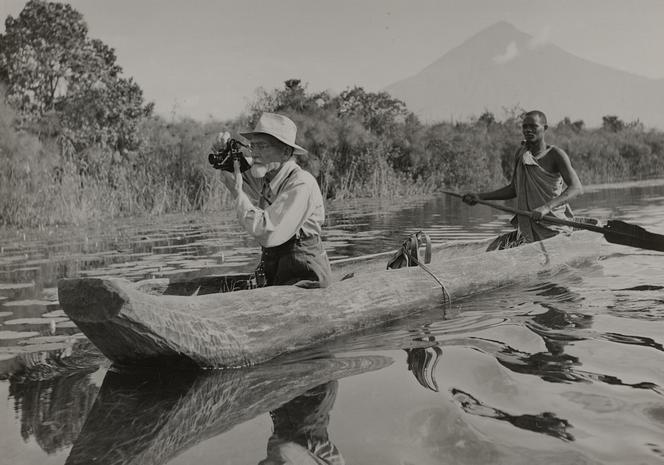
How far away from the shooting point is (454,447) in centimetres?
256

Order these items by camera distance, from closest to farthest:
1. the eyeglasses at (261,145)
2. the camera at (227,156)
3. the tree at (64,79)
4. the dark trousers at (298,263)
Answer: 1. the camera at (227,156)
2. the eyeglasses at (261,145)
3. the dark trousers at (298,263)
4. the tree at (64,79)

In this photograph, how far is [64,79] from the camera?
14648mm

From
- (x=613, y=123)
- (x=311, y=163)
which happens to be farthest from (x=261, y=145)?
(x=613, y=123)

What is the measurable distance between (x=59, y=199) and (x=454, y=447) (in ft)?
35.3

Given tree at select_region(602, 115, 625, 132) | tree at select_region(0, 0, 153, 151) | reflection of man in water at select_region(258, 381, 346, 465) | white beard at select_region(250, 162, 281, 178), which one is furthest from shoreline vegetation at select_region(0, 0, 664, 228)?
tree at select_region(602, 115, 625, 132)

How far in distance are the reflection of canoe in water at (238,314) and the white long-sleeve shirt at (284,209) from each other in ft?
1.11

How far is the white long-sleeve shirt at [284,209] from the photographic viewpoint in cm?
371

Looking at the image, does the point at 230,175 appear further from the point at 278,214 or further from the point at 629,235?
the point at 629,235

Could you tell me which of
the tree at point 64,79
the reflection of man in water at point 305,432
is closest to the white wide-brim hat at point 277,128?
the reflection of man in water at point 305,432

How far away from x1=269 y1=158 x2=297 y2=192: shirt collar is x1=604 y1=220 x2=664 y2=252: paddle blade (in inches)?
123

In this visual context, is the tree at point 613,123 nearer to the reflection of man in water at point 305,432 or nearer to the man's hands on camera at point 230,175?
the man's hands on camera at point 230,175

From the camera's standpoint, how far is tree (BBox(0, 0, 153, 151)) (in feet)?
46.7

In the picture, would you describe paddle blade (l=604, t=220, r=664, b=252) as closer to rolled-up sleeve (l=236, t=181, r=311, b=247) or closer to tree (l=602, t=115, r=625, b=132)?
rolled-up sleeve (l=236, t=181, r=311, b=247)

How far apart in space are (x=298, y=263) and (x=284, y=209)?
0.42m
